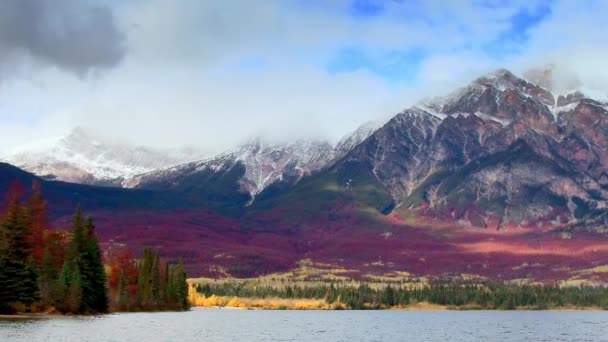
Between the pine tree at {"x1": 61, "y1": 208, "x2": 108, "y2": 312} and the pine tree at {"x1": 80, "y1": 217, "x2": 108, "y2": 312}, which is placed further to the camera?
the pine tree at {"x1": 80, "y1": 217, "x2": 108, "y2": 312}

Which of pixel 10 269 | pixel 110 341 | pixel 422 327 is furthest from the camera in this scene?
pixel 422 327

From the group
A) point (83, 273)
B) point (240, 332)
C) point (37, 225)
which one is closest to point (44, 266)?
point (83, 273)

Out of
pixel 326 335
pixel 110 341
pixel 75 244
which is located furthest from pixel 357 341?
pixel 75 244

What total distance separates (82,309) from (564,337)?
8528 centimetres

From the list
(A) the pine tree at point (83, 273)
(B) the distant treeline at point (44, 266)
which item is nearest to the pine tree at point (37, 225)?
(B) the distant treeline at point (44, 266)

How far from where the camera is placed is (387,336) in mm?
149000

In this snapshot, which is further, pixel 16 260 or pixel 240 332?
pixel 240 332

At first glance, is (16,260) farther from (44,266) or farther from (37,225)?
(37,225)

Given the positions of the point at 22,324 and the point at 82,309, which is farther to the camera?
the point at 82,309

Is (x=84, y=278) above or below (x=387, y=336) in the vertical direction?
above

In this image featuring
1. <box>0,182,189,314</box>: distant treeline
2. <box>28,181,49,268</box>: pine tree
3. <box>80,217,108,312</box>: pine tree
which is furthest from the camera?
<box>80,217,108,312</box>: pine tree

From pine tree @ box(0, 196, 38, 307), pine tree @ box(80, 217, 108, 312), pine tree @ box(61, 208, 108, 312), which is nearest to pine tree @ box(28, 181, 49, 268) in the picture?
pine tree @ box(0, 196, 38, 307)

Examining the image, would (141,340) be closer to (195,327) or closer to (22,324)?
(22,324)

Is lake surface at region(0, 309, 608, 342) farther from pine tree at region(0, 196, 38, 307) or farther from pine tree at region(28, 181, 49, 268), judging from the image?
pine tree at region(28, 181, 49, 268)
